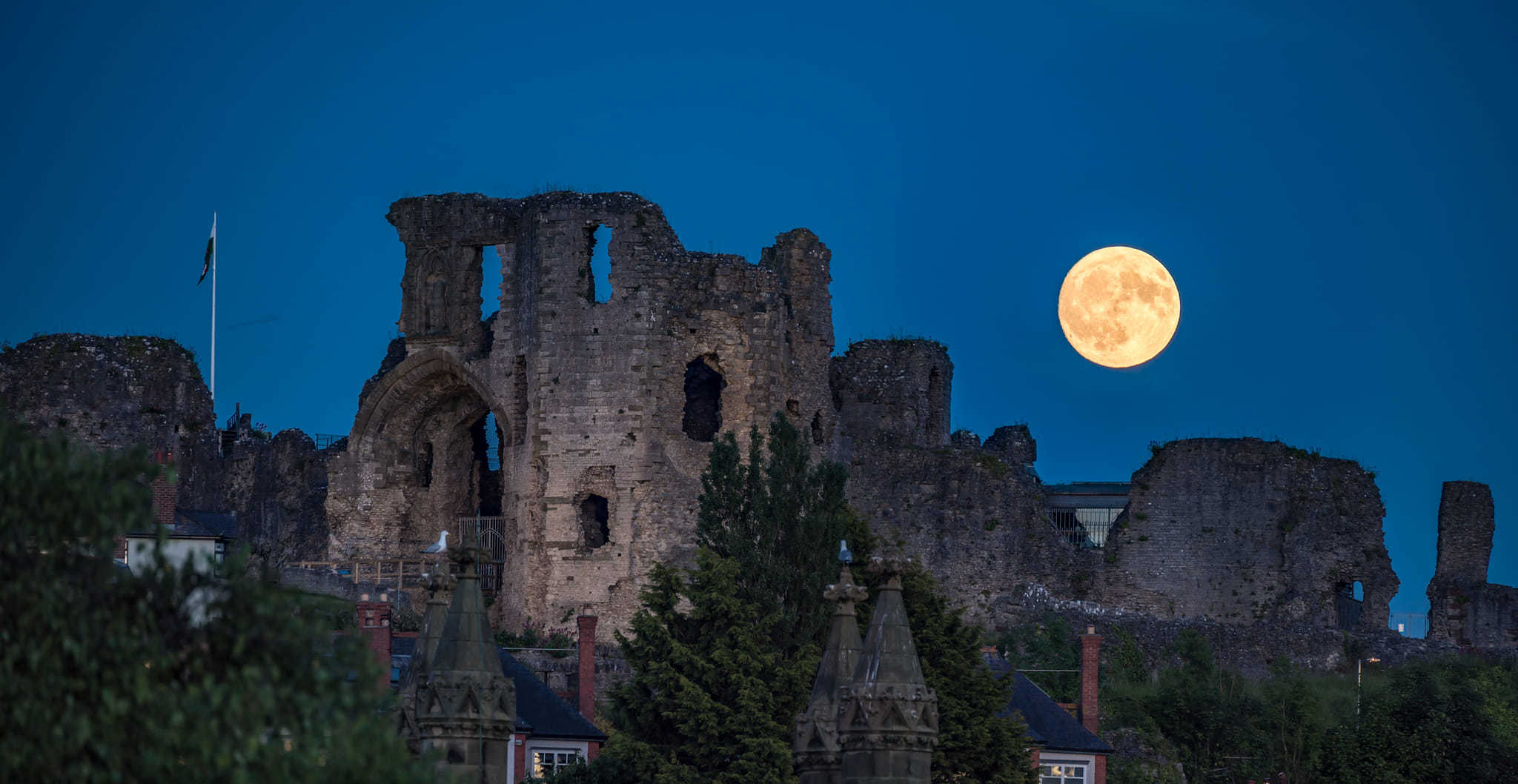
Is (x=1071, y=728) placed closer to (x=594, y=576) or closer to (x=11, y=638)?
(x=594, y=576)

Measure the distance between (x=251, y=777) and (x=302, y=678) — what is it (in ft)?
5.55

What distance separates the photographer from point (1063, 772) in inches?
2290

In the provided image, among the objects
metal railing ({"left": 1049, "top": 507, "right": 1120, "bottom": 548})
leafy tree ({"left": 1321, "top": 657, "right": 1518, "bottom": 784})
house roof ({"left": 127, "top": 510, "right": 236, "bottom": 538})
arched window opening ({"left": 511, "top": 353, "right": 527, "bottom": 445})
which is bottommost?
leafy tree ({"left": 1321, "top": 657, "right": 1518, "bottom": 784})

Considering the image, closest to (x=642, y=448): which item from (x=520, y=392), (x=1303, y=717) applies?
(x=520, y=392)

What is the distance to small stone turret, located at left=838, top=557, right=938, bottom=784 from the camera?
32062 millimetres

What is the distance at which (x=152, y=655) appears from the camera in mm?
23688

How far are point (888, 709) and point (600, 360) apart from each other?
3414 cm

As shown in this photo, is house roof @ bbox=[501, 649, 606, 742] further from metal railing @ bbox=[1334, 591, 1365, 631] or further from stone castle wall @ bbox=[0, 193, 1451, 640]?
metal railing @ bbox=[1334, 591, 1365, 631]

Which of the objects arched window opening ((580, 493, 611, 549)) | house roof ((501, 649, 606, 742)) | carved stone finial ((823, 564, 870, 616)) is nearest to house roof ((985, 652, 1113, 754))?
house roof ((501, 649, 606, 742))

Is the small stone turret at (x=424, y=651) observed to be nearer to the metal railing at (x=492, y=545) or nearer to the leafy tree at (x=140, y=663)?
the leafy tree at (x=140, y=663)

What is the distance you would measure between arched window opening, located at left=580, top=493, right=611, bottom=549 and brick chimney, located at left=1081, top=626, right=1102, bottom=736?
11.8 meters

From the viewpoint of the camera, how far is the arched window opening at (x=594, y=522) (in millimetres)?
65500

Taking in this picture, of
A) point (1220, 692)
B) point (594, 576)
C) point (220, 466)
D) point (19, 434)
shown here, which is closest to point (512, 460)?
point (594, 576)

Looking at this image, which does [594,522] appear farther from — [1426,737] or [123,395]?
[1426,737]
